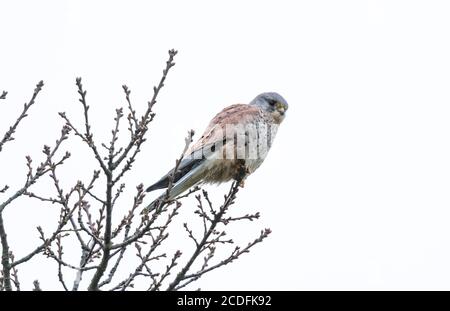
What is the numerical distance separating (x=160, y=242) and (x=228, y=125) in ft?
7.12

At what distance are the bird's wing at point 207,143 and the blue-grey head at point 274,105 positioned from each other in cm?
20

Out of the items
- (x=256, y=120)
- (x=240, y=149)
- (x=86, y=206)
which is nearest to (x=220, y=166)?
(x=240, y=149)

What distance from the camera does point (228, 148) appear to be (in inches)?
199

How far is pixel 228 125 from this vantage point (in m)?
5.27

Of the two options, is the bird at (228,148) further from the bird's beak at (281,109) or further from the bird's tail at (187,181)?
the bird's beak at (281,109)

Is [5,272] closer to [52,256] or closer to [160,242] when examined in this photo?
[52,256]

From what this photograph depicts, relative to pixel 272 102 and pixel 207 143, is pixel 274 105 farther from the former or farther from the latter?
pixel 207 143

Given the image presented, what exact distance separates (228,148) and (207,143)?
182mm

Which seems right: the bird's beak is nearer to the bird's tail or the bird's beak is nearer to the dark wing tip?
the bird's tail

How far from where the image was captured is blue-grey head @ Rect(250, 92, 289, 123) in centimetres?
573

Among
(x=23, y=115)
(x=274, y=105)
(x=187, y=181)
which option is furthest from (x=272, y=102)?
(x=23, y=115)

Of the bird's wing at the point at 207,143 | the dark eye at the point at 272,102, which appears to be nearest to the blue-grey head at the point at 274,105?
the dark eye at the point at 272,102

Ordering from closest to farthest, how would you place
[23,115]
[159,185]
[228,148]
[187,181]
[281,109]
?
1. [23,115]
2. [159,185]
3. [187,181]
4. [228,148]
5. [281,109]
